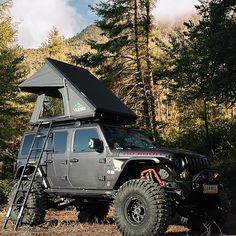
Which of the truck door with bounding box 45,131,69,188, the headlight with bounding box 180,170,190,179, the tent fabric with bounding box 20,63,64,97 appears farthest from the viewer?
the tent fabric with bounding box 20,63,64,97

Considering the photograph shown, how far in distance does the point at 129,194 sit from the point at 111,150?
1.31 metres

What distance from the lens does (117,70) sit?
2523 centimetres

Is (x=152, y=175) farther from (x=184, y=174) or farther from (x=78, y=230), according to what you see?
(x=78, y=230)

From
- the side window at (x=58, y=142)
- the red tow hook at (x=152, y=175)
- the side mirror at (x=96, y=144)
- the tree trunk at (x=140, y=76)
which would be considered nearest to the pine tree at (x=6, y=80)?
the tree trunk at (x=140, y=76)

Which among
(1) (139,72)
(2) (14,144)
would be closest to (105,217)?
(1) (139,72)

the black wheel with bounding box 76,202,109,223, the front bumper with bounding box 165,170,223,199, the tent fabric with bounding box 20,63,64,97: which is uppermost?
the tent fabric with bounding box 20,63,64,97

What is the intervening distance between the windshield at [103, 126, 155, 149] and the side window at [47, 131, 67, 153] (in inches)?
49.9

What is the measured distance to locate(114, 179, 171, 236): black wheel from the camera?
25.2 ft

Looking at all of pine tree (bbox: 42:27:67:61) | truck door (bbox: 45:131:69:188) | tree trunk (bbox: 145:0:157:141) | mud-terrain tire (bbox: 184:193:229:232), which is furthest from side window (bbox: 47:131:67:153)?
pine tree (bbox: 42:27:67:61)

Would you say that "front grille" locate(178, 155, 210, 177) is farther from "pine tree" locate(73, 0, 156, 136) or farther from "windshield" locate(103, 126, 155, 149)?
"pine tree" locate(73, 0, 156, 136)

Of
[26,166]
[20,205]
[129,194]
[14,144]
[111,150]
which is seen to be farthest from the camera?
[14,144]

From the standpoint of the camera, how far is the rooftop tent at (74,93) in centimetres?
998

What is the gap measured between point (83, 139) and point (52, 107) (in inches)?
66.0

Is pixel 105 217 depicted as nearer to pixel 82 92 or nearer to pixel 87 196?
pixel 87 196
